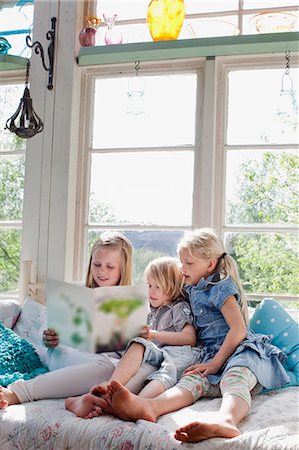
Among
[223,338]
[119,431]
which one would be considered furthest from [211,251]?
[119,431]

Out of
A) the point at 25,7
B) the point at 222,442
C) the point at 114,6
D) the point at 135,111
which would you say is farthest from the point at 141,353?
the point at 25,7

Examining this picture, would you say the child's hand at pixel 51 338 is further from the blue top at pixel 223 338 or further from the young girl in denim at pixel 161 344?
the blue top at pixel 223 338

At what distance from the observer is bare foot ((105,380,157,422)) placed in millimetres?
1721

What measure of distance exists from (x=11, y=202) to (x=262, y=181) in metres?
1.31

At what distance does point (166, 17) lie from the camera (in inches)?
114

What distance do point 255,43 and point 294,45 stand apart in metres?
0.17

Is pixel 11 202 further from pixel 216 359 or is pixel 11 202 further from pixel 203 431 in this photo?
pixel 203 431

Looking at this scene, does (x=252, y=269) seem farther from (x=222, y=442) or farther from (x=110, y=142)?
(x=222, y=442)

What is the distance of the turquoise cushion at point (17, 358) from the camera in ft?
7.43

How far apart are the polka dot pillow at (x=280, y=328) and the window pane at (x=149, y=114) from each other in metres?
0.93

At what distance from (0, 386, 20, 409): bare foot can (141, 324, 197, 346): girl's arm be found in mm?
536

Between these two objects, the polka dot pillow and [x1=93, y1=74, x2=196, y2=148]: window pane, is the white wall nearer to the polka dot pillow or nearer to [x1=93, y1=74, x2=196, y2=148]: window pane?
[x1=93, y1=74, x2=196, y2=148]: window pane

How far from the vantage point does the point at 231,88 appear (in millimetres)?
2924

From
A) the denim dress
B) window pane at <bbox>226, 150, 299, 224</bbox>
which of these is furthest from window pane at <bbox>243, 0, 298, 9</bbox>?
the denim dress
